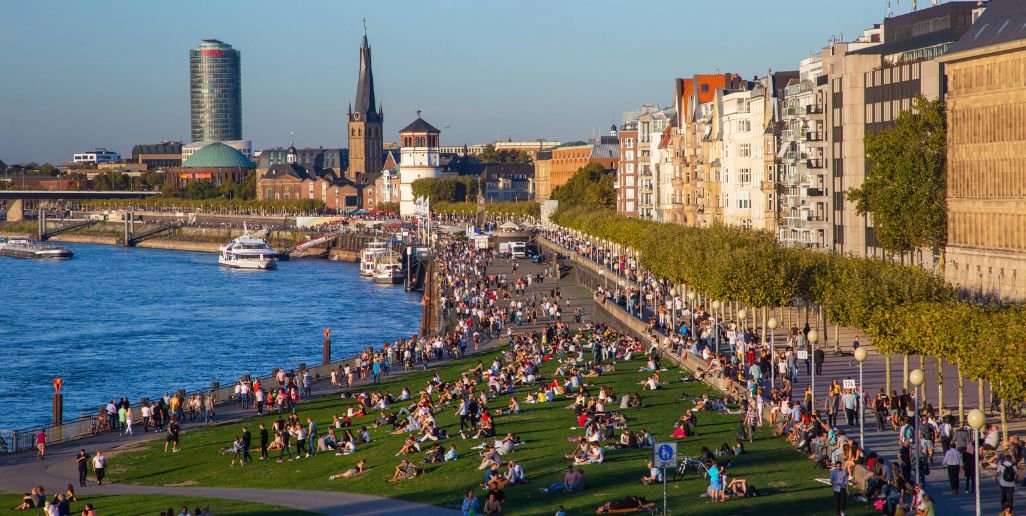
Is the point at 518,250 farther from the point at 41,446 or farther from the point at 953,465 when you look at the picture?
the point at 953,465

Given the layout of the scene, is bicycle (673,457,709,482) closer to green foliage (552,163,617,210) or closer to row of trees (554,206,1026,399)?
row of trees (554,206,1026,399)

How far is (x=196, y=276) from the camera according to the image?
476 feet

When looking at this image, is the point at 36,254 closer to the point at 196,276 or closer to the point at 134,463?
the point at 196,276

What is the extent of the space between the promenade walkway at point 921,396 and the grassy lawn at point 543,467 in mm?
1844

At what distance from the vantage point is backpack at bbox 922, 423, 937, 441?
28422 mm

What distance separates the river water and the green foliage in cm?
2264

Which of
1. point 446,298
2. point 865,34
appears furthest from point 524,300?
point 865,34

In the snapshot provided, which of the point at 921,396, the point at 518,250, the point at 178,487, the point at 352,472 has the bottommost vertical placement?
the point at 178,487

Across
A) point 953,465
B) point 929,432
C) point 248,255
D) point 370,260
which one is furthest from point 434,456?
point 248,255

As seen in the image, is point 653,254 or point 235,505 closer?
point 235,505

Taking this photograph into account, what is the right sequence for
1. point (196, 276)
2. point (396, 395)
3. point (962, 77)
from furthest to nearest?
point (196, 276) → point (962, 77) → point (396, 395)

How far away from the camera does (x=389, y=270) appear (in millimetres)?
128250

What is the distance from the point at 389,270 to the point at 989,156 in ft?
273

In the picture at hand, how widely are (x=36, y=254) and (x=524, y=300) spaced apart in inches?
4720
